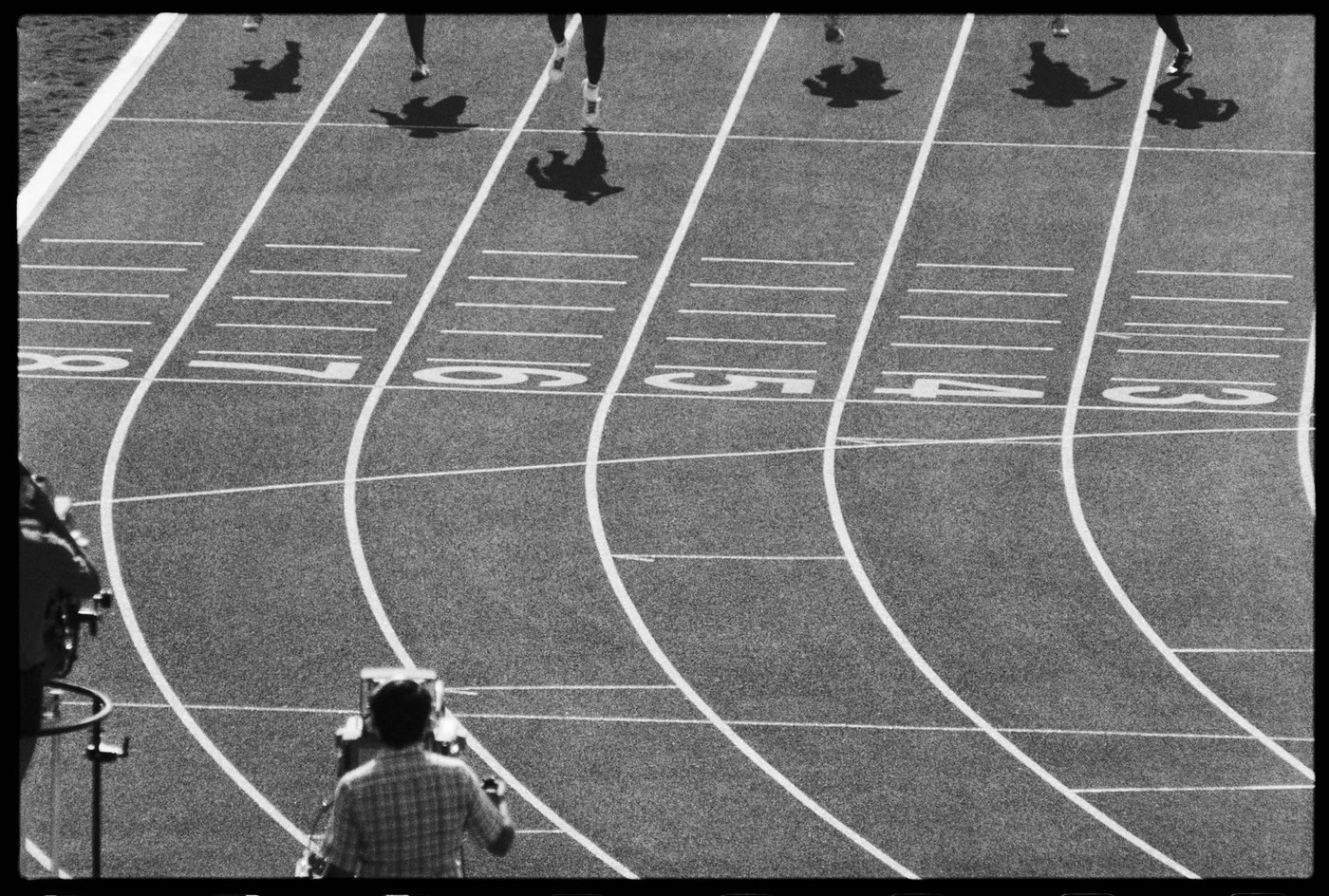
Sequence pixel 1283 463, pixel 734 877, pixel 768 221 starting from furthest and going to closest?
pixel 768 221, pixel 1283 463, pixel 734 877

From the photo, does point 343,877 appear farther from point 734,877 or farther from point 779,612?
point 779,612

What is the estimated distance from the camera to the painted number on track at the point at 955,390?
18953mm

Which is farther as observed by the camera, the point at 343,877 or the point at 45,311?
the point at 45,311

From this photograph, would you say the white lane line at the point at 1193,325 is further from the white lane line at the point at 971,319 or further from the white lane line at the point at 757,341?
the white lane line at the point at 757,341

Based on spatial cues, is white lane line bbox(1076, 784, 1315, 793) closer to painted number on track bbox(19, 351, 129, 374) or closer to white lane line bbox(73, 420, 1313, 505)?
white lane line bbox(73, 420, 1313, 505)

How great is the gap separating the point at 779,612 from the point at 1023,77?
10415 millimetres

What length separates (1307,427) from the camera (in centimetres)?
1847

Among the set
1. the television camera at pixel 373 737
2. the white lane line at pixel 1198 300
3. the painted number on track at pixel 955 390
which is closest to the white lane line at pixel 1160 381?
the painted number on track at pixel 955 390

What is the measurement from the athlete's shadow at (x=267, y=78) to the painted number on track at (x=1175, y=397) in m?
9.49

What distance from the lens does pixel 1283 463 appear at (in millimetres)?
17844
